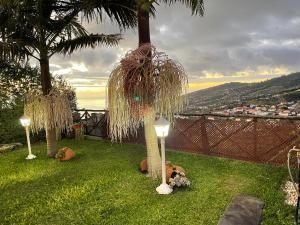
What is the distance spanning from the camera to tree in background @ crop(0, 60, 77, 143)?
15148 mm


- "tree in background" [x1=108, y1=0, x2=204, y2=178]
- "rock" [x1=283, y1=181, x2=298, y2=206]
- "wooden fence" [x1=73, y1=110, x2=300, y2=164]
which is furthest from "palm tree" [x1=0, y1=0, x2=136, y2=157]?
"rock" [x1=283, y1=181, x2=298, y2=206]

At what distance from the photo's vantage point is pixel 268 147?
9.59 meters

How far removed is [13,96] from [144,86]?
35.0ft

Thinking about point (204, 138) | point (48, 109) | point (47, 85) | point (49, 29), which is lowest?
point (204, 138)

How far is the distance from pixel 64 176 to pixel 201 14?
233 inches

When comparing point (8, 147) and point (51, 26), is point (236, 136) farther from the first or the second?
point (8, 147)

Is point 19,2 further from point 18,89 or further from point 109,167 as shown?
point 18,89

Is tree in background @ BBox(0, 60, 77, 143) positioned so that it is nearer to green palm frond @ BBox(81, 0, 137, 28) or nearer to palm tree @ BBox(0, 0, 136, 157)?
palm tree @ BBox(0, 0, 136, 157)

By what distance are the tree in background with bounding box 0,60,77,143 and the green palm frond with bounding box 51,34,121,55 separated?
12.1 ft

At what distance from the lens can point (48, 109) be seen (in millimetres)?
11156

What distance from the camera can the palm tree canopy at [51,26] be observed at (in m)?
9.79

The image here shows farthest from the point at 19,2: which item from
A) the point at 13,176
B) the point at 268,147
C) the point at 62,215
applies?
the point at 268,147

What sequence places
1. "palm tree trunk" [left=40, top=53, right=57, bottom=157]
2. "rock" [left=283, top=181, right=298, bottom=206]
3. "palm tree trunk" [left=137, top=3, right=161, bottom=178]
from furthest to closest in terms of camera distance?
"palm tree trunk" [left=40, top=53, right=57, bottom=157] → "palm tree trunk" [left=137, top=3, right=161, bottom=178] → "rock" [left=283, top=181, right=298, bottom=206]

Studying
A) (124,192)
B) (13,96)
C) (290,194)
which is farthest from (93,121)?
(290,194)
